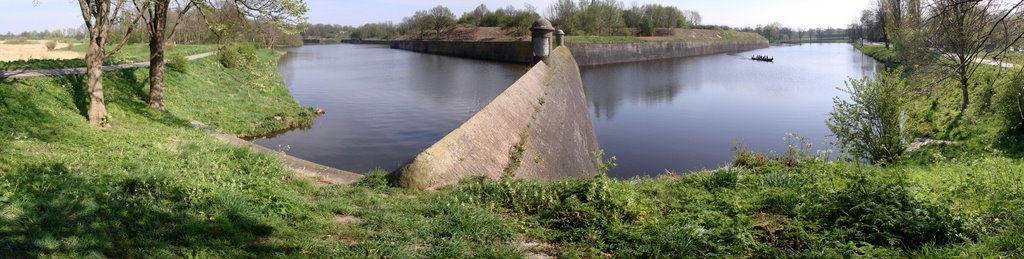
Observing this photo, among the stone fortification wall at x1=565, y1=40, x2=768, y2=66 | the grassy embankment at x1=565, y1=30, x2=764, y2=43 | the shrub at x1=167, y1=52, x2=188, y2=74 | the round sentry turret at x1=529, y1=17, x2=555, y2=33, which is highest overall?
the grassy embankment at x1=565, y1=30, x2=764, y2=43

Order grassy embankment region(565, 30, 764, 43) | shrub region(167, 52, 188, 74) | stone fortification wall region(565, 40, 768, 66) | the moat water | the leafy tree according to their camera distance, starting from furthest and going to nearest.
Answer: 1. the leafy tree
2. grassy embankment region(565, 30, 764, 43)
3. stone fortification wall region(565, 40, 768, 66)
4. shrub region(167, 52, 188, 74)
5. the moat water

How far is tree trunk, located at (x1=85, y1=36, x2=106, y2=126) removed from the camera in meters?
12.1

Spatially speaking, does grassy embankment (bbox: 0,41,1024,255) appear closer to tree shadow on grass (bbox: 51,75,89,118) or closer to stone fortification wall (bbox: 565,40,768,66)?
tree shadow on grass (bbox: 51,75,89,118)

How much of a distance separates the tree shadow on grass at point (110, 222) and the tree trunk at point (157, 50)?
30.8 feet

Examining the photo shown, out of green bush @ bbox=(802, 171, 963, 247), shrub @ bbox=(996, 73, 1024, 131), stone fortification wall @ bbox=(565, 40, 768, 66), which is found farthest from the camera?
stone fortification wall @ bbox=(565, 40, 768, 66)

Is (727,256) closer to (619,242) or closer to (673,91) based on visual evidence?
(619,242)

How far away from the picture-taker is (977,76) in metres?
21.4

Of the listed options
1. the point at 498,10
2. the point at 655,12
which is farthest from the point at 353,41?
the point at 655,12

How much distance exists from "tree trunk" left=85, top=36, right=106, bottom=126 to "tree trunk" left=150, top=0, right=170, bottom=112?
6.65 ft

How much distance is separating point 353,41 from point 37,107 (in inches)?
5830

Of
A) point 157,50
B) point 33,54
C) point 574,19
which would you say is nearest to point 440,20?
point 574,19

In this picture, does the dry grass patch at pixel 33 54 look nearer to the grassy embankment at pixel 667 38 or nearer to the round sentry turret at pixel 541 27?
the round sentry turret at pixel 541 27

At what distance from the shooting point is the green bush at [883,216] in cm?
480

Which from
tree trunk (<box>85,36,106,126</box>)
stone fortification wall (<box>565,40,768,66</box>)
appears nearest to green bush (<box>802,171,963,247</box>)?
tree trunk (<box>85,36,106,126</box>)
